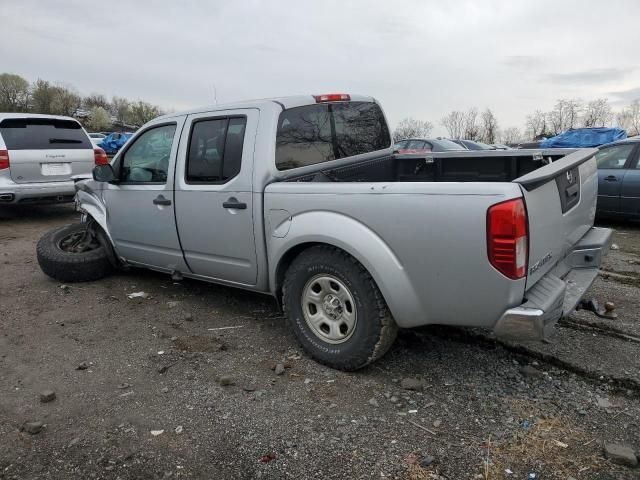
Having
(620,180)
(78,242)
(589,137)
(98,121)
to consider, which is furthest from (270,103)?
(98,121)

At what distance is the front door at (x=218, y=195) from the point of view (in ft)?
12.1

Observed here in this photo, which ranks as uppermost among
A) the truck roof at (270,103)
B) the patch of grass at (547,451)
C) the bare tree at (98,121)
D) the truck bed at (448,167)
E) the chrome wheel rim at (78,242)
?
the bare tree at (98,121)

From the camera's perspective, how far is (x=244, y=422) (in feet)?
9.20

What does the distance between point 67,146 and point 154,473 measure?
761 cm

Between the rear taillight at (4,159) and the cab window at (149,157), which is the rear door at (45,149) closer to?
the rear taillight at (4,159)

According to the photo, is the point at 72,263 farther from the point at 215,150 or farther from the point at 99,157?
the point at 99,157

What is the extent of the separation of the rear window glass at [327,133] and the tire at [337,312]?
2.83ft

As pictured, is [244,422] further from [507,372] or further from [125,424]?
[507,372]

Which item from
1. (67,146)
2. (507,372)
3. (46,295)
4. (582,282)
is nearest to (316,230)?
(507,372)

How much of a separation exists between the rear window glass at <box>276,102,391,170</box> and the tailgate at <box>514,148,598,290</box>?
5.63 ft

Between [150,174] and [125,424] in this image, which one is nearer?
[125,424]

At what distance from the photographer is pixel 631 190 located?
759 centimetres

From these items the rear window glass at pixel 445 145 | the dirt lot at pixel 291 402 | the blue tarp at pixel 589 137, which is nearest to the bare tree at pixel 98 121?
the rear window glass at pixel 445 145

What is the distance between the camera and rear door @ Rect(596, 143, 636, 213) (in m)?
7.75
